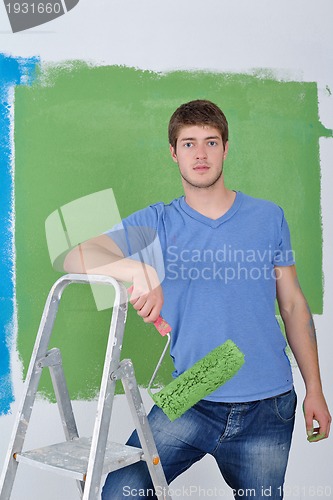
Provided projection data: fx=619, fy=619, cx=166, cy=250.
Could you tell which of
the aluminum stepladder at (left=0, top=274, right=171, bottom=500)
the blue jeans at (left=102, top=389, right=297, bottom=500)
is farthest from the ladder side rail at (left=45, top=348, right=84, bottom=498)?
the blue jeans at (left=102, top=389, right=297, bottom=500)

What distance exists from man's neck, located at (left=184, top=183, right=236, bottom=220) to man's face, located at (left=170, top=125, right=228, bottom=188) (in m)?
0.02

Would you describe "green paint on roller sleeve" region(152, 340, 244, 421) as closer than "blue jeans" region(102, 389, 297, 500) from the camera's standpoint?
Yes

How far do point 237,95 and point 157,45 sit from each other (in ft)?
1.10

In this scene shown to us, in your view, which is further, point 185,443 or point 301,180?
point 301,180

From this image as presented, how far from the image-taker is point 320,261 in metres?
2.27

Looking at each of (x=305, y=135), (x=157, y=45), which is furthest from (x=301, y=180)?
(x=157, y=45)

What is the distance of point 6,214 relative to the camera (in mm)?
2135

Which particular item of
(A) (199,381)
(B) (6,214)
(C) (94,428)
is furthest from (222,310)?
(B) (6,214)

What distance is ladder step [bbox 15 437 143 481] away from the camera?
4.33 ft

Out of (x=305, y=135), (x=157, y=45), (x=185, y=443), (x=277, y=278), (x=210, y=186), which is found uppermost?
(x=157, y=45)

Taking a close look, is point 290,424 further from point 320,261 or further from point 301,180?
point 301,180

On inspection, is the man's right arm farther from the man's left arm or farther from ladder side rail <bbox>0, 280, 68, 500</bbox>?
the man's left arm

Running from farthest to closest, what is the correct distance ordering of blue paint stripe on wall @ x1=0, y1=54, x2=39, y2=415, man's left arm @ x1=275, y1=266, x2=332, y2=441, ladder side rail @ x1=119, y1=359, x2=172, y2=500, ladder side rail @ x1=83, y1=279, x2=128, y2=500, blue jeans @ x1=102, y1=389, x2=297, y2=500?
blue paint stripe on wall @ x1=0, y1=54, x2=39, y2=415
man's left arm @ x1=275, y1=266, x2=332, y2=441
blue jeans @ x1=102, y1=389, x2=297, y2=500
ladder side rail @ x1=119, y1=359, x2=172, y2=500
ladder side rail @ x1=83, y1=279, x2=128, y2=500

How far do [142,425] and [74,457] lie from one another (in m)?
0.17
